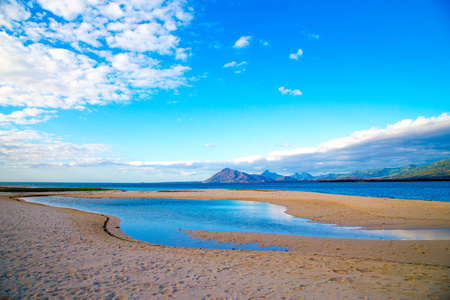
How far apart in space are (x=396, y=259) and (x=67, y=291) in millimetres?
13639

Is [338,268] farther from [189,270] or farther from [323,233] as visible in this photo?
[323,233]

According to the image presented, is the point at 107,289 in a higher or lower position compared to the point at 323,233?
higher

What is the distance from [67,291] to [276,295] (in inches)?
244

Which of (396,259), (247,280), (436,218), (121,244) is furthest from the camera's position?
(436,218)

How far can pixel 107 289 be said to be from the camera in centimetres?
718

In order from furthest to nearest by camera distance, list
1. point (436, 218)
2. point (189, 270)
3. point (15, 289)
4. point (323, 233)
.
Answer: point (436, 218), point (323, 233), point (189, 270), point (15, 289)

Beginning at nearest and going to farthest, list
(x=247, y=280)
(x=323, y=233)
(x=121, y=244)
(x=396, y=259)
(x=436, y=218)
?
(x=247, y=280)
(x=396, y=259)
(x=121, y=244)
(x=323, y=233)
(x=436, y=218)

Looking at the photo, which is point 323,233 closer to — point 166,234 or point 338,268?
point 338,268

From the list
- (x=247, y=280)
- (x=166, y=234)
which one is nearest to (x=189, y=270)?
(x=247, y=280)

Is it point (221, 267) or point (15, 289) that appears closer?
point (15, 289)

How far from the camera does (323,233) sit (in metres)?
17.4

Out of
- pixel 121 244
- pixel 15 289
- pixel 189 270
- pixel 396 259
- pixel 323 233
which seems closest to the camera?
pixel 15 289

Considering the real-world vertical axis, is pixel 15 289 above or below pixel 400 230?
above

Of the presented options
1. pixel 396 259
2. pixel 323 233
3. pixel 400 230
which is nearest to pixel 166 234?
pixel 323 233
